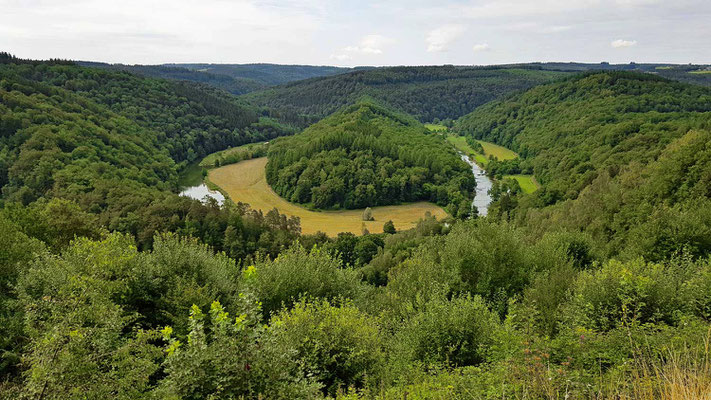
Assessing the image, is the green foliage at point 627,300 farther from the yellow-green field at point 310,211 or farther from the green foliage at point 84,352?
the yellow-green field at point 310,211

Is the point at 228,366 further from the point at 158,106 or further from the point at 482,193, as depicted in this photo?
the point at 158,106

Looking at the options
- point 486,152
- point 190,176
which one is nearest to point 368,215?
point 190,176

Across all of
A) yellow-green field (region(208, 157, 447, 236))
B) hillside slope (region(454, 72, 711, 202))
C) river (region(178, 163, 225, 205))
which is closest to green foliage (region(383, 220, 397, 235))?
yellow-green field (region(208, 157, 447, 236))

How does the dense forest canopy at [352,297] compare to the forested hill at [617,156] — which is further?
the forested hill at [617,156]

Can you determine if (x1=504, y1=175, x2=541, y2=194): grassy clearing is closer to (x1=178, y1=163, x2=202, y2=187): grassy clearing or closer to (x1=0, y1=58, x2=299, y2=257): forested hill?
(x1=0, y1=58, x2=299, y2=257): forested hill

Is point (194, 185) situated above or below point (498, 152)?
below

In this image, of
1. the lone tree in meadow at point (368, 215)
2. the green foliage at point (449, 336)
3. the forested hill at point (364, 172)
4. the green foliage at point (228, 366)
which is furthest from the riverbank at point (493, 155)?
the green foliage at point (228, 366)

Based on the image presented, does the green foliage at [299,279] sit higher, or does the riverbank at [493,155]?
the green foliage at [299,279]
